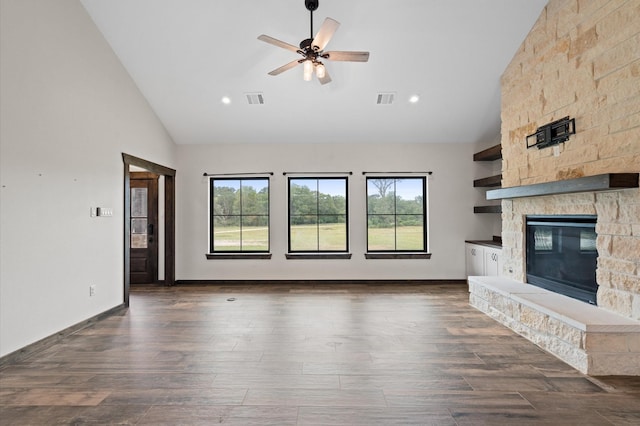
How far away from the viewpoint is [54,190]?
133 inches

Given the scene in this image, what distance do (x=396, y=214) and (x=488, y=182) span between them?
1.61 meters

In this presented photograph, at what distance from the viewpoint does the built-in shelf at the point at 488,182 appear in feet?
17.5

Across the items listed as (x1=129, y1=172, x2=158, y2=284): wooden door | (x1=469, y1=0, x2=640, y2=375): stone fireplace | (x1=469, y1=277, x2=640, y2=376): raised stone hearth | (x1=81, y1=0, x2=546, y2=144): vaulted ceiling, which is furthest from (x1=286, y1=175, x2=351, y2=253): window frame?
(x1=469, y1=277, x2=640, y2=376): raised stone hearth

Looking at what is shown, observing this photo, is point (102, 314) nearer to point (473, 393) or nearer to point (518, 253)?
point (473, 393)

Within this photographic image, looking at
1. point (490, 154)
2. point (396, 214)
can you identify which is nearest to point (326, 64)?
point (396, 214)

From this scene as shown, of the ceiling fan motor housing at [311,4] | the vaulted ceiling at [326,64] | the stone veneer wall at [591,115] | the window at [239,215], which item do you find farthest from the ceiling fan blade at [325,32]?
the window at [239,215]

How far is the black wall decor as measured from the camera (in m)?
3.25

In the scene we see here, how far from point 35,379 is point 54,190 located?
178cm

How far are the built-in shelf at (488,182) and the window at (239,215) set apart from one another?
3.76 meters

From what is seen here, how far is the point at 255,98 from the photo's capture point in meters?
5.01

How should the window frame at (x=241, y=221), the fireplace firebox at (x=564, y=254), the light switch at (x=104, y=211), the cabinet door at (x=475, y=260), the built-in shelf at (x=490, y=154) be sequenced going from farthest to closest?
1. the window frame at (x=241, y=221)
2. the cabinet door at (x=475, y=260)
3. the built-in shelf at (x=490, y=154)
4. the light switch at (x=104, y=211)
5. the fireplace firebox at (x=564, y=254)

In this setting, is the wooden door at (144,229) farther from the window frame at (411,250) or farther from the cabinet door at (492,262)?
the cabinet door at (492,262)

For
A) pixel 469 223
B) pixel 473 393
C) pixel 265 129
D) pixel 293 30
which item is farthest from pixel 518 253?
pixel 265 129

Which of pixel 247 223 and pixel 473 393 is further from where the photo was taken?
pixel 247 223
